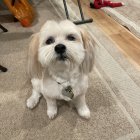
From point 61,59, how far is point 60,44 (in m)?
0.07

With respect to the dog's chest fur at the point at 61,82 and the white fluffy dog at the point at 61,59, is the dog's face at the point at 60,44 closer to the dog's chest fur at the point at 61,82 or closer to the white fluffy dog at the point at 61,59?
the white fluffy dog at the point at 61,59

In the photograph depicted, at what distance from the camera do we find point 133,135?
1.17 m

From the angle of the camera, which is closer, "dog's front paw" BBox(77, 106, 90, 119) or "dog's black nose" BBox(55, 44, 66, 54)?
"dog's black nose" BBox(55, 44, 66, 54)

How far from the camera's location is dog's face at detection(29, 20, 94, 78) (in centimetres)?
95

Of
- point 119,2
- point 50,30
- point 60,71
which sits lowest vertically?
point 119,2

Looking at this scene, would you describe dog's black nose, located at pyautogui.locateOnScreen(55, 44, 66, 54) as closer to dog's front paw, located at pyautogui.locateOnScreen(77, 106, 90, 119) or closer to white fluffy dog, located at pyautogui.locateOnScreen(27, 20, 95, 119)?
white fluffy dog, located at pyautogui.locateOnScreen(27, 20, 95, 119)

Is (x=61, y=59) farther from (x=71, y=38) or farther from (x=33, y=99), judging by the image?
(x=33, y=99)

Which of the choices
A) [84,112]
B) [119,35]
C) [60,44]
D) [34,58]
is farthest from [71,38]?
[119,35]

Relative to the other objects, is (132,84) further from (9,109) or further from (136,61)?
(9,109)

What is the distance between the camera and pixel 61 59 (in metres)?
0.98

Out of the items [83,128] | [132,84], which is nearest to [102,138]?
[83,128]

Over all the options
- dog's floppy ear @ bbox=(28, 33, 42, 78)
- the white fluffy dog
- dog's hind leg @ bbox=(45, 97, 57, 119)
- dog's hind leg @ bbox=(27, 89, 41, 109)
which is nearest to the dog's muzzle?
the white fluffy dog

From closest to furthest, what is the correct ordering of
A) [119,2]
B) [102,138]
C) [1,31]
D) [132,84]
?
[102,138]
[132,84]
[1,31]
[119,2]

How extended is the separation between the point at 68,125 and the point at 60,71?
0.33 metres
